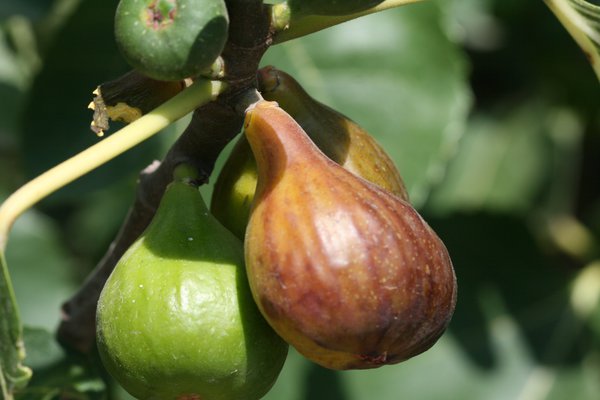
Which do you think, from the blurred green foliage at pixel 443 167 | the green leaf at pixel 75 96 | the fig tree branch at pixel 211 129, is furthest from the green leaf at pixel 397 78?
the fig tree branch at pixel 211 129

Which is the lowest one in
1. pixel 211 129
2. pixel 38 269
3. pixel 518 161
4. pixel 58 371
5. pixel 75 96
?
pixel 518 161

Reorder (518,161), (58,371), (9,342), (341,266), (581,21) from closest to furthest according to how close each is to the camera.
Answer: (341,266) → (9,342) → (581,21) → (58,371) → (518,161)

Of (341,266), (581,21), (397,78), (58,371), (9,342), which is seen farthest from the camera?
(397,78)

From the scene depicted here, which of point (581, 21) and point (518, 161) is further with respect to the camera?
point (518, 161)

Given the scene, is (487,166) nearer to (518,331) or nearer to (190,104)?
(518,331)

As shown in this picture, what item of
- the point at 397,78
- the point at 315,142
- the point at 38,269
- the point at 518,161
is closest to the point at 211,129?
the point at 315,142

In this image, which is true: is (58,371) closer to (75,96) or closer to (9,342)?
(9,342)

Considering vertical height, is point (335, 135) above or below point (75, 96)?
above
